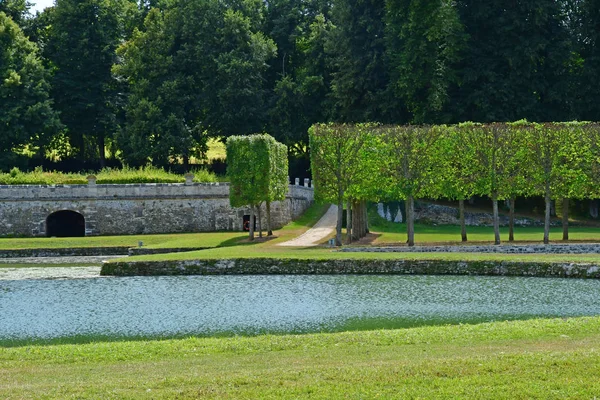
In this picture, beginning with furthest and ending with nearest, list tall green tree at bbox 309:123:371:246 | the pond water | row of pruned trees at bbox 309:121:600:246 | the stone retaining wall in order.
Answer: the stone retaining wall → tall green tree at bbox 309:123:371:246 → row of pruned trees at bbox 309:121:600:246 → the pond water

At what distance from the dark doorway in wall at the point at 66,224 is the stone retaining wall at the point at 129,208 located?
2.28 m

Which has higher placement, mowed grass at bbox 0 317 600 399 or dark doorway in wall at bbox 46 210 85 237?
dark doorway in wall at bbox 46 210 85 237

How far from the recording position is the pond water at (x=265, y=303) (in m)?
26.0

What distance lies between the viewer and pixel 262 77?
7094 cm

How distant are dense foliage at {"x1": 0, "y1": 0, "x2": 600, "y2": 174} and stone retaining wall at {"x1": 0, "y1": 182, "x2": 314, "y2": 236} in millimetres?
8106

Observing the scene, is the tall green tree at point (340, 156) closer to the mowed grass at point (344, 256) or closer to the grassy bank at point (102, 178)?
the mowed grass at point (344, 256)

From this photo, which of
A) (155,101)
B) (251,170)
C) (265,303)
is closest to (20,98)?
(155,101)

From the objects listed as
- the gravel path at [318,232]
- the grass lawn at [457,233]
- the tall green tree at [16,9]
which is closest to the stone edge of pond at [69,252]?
the gravel path at [318,232]

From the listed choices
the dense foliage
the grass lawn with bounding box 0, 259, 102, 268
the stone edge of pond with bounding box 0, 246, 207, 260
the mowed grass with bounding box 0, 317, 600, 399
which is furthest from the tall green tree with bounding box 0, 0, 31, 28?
the mowed grass with bounding box 0, 317, 600, 399

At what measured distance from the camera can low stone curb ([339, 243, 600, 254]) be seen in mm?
44375

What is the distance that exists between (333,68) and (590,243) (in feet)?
93.4

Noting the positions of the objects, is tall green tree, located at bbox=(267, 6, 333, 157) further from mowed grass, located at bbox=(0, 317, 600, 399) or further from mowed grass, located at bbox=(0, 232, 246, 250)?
mowed grass, located at bbox=(0, 317, 600, 399)

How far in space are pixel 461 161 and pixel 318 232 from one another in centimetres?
1066

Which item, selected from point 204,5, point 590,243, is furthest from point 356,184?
point 204,5
